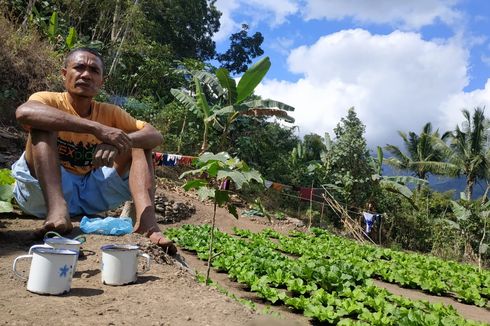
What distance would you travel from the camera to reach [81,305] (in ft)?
6.38

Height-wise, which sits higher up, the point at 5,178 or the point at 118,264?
the point at 5,178

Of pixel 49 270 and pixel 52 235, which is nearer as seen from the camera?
pixel 49 270

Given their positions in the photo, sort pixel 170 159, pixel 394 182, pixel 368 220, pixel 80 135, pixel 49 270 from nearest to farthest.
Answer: pixel 49 270, pixel 80 135, pixel 170 159, pixel 368 220, pixel 394 182

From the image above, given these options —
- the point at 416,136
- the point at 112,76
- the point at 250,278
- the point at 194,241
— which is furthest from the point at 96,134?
the point at 416,136

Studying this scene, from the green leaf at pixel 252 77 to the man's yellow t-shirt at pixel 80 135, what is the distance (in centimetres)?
758

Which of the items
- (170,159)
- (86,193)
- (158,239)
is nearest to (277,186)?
(170,159)

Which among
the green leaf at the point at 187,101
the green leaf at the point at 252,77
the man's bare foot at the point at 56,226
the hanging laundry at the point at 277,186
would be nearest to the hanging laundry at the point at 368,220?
the hanging laundry at the point at 277,186

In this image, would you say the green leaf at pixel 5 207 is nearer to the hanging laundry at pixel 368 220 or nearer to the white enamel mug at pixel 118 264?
the white enamel mug at pixel 118 264

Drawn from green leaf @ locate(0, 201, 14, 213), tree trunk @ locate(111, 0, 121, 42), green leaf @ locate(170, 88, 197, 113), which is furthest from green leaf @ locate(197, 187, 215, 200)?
tree trunk @ locate(111, 0, 121, 42)

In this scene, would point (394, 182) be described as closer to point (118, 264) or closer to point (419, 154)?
point (419, 154)

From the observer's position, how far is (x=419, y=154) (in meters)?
27.2

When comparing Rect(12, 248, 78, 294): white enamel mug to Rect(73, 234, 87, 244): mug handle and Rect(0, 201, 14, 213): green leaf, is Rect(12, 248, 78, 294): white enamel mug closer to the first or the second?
Rect(73, 234, 87, 244): mug handle

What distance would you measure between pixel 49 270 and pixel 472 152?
26270mm

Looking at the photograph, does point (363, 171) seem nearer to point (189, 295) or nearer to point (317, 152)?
point (317, 152)
